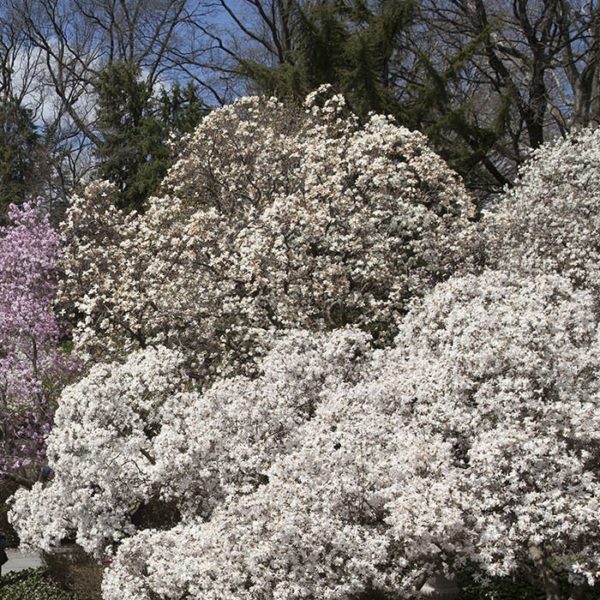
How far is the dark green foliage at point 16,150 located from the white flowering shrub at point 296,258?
18.3 metres

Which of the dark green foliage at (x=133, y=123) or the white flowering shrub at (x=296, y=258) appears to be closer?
the white flowering shrub at (x=296, y=258)

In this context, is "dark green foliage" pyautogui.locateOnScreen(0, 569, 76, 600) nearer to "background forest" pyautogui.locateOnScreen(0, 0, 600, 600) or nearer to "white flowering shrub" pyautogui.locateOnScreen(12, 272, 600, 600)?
"background forest" pyautogui.locateOnScreen(0, 0, 600, 600)

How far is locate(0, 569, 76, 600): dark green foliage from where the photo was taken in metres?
11.3

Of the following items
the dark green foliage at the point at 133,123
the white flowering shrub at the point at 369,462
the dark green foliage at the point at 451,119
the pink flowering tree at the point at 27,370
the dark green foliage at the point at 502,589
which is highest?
the dark green foliage at the point at 133,123

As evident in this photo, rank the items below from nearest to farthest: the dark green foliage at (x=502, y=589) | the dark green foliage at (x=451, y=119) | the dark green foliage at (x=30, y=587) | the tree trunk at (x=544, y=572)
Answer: the tree trunk at (x=544, y=572) → the dark green foliage at (x=502, y=589) → the dark green foliage at (x=30, y=587) → the dark green foliage at (x=451, y=119)

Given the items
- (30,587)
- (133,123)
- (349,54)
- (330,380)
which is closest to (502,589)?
(330,380)

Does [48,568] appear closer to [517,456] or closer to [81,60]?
[517,456]

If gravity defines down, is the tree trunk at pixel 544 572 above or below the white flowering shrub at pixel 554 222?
below

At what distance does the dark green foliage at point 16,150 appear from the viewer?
30750 millimetres

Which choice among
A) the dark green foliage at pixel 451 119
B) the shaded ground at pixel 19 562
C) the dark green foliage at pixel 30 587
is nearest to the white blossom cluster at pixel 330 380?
the dark green foliage at pixel 30 587

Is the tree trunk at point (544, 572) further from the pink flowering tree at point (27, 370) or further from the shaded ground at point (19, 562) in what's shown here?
the pink flowering tree at point (27, 370)

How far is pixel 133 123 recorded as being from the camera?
90.0 feet

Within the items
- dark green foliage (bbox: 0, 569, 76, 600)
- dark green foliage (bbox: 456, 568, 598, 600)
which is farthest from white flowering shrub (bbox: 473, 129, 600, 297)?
dark green foliage (bbox: 0, 569, 76, 600)

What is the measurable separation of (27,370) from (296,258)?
5370 millimetres
